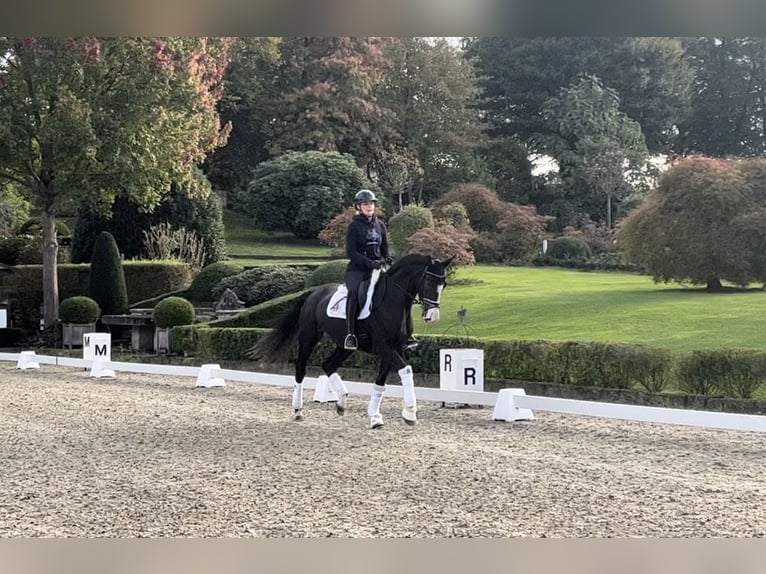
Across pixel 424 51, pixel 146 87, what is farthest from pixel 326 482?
pixel 424 51

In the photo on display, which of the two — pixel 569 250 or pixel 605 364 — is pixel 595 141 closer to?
pixel 569 250

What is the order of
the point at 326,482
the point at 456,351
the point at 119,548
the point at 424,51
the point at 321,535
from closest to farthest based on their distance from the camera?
1. the point at 119,548
2. the point at 321,535
3. the point at 326,482
4. the point at 456,351
5. the point at 424,51

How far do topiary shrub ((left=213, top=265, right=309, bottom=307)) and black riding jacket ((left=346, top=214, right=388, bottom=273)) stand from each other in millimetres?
10890

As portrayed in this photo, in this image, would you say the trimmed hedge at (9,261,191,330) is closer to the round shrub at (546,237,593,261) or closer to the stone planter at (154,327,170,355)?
the stone planter at (154,327,170,355)

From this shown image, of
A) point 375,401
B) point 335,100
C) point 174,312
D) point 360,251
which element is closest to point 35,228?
point 174,312

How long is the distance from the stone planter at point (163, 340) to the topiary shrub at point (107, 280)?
10.9 feet

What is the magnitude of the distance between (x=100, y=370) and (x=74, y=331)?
6.21 metres

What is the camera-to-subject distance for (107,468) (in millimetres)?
6582

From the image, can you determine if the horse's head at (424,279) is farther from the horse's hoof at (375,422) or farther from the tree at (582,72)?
the tree at (582,72)

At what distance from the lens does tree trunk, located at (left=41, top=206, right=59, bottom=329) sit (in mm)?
20250

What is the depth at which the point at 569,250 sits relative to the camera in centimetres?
2542

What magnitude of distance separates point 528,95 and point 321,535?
A: 3362 centimetres

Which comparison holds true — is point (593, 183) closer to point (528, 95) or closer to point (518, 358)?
point (528, 95)

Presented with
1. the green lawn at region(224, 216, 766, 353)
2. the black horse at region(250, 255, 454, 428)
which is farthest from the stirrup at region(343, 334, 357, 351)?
the green lawn at region(224, 216, 766, 353)
